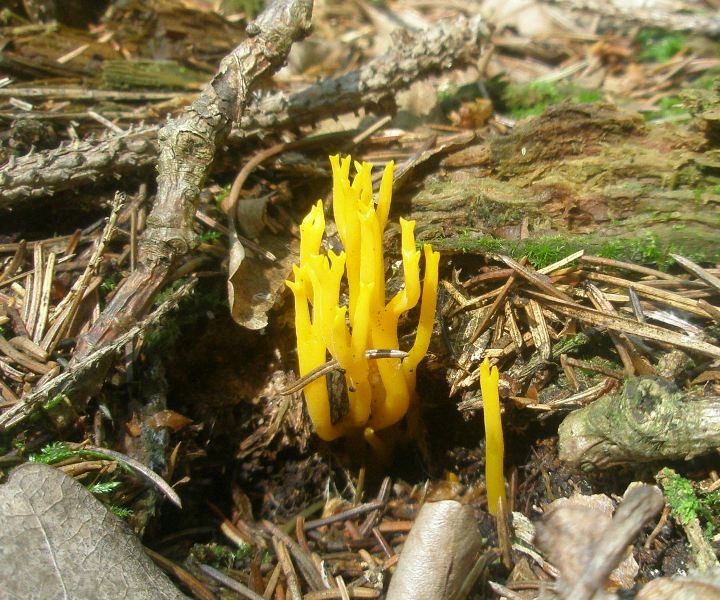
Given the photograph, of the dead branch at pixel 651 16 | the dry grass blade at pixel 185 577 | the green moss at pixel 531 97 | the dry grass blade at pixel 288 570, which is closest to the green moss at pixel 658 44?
the dead branch at pixel 651 16

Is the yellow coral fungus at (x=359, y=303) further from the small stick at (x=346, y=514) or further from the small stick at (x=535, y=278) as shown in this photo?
the small stick at (x=535, y=278)

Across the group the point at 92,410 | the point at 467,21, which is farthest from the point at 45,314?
the point at 467,21

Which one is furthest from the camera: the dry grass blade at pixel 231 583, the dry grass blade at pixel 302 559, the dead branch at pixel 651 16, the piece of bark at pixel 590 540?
the dead branch at pixel 651 16

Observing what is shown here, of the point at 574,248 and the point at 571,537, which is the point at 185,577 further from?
the point at 574,248

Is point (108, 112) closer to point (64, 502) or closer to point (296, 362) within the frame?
point (296, 362)

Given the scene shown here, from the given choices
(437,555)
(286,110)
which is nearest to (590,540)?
(437,555)
